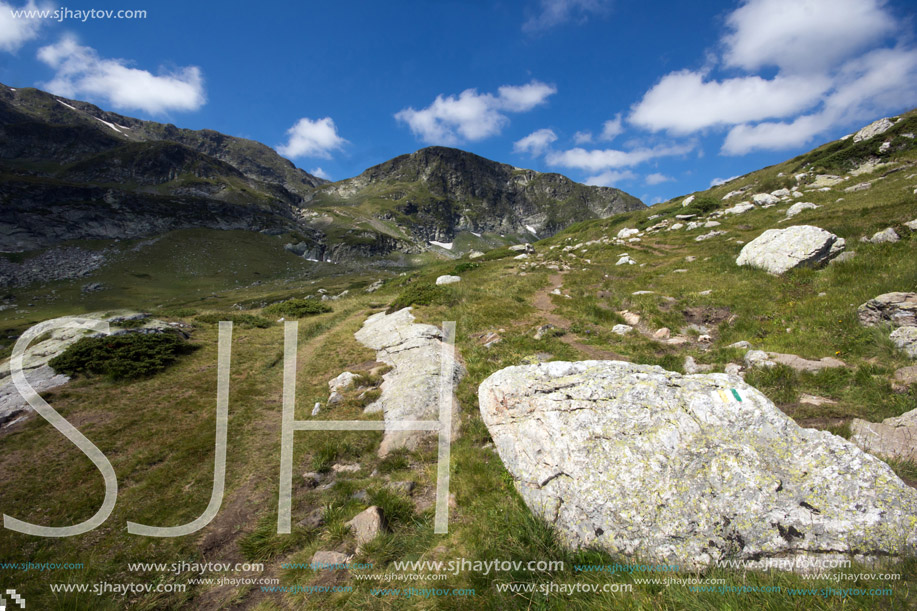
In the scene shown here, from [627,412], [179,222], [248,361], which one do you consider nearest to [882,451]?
[627,412]

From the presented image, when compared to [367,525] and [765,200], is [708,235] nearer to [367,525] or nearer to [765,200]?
[765,200]

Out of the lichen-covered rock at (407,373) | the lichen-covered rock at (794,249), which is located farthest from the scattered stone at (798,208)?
the lichen-covered rock at (407,373)

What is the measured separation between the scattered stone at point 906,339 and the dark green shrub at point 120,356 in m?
24.0

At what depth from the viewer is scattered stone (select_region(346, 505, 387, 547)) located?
556 cm

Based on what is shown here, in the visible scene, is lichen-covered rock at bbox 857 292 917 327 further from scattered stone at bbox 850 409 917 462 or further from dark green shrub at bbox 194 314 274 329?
dark green shrub at bbox 194 314 274 329

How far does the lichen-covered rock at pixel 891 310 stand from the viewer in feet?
27.6

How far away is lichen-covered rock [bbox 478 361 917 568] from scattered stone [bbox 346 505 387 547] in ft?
8.73

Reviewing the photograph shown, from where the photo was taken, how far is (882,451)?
5.35 metres

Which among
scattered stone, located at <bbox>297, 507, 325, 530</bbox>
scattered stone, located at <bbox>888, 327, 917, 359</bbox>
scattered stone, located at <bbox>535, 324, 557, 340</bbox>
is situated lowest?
scattered stone, located at <bbox>297, 507, 325, 530</bbox>

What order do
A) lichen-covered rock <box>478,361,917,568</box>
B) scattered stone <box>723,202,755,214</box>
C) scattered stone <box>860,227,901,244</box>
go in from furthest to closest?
scattered stone <box>723,202,755,214</box>
scattered stone <box>860,227,901,244</box>
lichen-covered rock <box>478,361,917,568</box>

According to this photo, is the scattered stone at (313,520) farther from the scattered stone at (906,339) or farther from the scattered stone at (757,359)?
the scattered stone at (906,339)

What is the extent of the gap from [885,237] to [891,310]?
28.9 feet

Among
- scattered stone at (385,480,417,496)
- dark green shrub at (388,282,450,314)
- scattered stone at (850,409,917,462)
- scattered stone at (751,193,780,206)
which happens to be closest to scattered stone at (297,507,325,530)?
scattered stone at (385,480,417,496)

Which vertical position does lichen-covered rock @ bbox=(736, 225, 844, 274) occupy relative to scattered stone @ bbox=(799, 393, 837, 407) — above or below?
above
